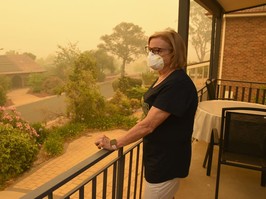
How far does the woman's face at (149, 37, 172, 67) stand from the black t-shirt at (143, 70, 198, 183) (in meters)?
0.08

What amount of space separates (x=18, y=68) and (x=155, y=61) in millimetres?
14453

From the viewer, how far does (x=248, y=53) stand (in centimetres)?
977

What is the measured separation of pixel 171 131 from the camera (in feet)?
4.12

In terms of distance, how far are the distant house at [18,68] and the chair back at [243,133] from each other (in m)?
13.2

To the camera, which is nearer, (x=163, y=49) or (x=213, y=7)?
(x=163, y=49)

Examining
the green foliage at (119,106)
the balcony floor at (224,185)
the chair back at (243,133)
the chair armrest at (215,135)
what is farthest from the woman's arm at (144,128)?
the green foliage at (119,106)

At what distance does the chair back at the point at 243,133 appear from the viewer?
215 cm

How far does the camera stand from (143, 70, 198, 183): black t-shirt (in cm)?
117

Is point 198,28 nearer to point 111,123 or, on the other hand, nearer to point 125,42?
point 125,42

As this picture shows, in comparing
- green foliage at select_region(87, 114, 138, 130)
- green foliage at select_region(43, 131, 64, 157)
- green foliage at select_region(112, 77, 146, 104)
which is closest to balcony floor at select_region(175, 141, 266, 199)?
green foliage at select_region(43, 131, 64, 157)

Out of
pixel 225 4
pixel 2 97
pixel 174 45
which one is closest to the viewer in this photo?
pixel 174 45

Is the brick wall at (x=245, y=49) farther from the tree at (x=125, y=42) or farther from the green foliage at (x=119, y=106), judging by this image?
the tree at (x=125, y=42)

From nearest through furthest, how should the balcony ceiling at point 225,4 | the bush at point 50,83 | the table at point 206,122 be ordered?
the table at point 206,122
the balcony ceiling at point 225,4
the bush at point 50,83

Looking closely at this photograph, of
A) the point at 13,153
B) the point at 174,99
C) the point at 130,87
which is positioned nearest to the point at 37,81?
the point at 130,87
